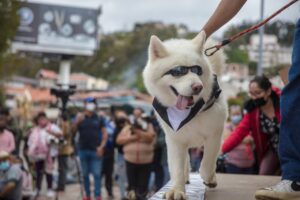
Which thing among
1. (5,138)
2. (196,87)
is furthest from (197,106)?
(5,138)

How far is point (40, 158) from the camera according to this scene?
10.8m

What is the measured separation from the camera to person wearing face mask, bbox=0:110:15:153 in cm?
931

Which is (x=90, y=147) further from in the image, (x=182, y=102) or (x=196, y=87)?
(x=196, y=87)

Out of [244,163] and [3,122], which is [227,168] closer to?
[244,163]

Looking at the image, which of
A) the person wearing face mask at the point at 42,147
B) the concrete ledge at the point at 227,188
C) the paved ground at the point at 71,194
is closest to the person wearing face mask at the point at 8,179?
the person wearing face mask at the point at 42,147

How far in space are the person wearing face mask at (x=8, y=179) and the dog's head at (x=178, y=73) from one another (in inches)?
225

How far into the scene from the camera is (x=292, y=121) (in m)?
2.96

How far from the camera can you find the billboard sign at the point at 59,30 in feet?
129

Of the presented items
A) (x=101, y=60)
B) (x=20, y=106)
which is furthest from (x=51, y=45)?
(x=101, y=60)

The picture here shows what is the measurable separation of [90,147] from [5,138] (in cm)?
159

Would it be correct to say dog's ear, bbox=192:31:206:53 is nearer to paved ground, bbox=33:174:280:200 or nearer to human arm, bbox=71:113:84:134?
paved ground, bbox=33:174:280:200

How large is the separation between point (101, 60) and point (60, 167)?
5115 cm

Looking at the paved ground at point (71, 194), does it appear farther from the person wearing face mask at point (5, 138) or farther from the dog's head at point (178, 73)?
the dog's head at point (178, 73)

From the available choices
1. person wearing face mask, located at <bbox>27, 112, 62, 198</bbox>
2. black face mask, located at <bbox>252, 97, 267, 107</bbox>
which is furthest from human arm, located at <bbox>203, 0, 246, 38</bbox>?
person wearing face mask, located at <bbox>27, 112, 62, 198</bbox>
